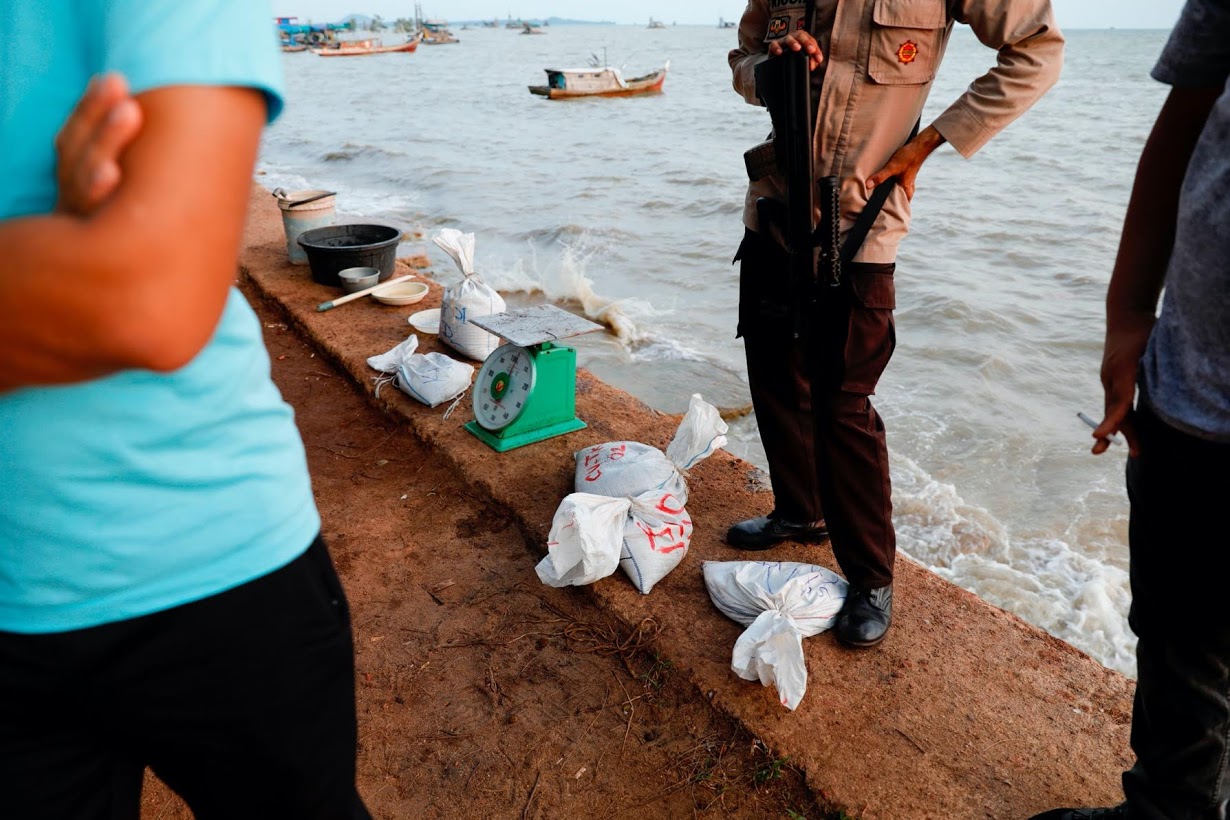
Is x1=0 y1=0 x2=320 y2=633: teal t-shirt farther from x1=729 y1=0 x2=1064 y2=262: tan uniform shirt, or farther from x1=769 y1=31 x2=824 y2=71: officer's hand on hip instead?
x1=729 y1=0 x2=1064 y2=262: tan uniform shirt

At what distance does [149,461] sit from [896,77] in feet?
6.59

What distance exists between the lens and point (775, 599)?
2330mm

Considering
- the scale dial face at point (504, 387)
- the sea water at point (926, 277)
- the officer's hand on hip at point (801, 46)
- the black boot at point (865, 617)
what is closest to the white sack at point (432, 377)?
the scale dial face at point (504, 387)

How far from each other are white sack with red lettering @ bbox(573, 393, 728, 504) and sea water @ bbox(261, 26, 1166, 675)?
1.68 meters

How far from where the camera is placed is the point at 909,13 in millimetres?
1973

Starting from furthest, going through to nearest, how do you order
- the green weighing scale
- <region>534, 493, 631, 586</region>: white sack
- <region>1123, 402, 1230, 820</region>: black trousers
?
1. the green weighing scale
2. <region>534, 493, 631, 586</region>: white sack
3. <region>1123, 402, 1230, 820</region>: black trousers

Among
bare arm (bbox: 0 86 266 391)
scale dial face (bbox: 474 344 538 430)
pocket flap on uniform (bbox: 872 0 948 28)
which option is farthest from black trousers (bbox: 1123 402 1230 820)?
scale dial face (bbox: 474 344 538 430)

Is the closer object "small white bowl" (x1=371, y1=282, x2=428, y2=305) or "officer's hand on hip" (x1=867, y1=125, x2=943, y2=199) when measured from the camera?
"officer's hand on hip" (x1=867, y1=125, x2=943, y2=199)

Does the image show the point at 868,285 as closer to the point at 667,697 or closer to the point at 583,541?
the point at 583,541

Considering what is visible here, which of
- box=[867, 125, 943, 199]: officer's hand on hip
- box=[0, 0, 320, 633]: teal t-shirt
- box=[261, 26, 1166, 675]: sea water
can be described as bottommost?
box=[261, 26, 1166, 675]: sea water

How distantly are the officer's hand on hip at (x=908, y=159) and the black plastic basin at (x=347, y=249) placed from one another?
395 cm

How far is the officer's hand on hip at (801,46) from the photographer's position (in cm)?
201

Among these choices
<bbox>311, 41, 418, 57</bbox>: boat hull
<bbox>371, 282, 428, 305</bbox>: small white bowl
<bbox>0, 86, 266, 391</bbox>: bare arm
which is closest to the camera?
<bbox>0, 86, 266, 391</bbox>: bare arm

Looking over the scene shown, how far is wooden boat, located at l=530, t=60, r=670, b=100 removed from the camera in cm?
2805
